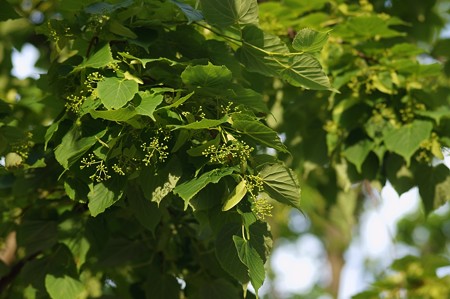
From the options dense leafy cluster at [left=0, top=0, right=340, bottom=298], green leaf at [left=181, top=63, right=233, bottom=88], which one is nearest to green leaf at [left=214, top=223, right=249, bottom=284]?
dense leafy cluster at [left=0, top=0, right=340, bottom=298]

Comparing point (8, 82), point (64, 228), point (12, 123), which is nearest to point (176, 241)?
point (64, 228)

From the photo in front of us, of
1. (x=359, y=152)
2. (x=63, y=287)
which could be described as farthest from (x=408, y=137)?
(x=63, y=287)

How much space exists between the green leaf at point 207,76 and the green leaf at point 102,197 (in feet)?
1.14

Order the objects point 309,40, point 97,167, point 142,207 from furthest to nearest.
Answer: point 142,207 < point 309,40 < point 97,167

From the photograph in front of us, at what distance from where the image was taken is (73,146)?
1825 mm

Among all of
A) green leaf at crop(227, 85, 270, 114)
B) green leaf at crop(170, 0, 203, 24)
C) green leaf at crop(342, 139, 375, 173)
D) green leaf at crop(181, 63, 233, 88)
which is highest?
green leaf at crop(170, 0, 203, 24)

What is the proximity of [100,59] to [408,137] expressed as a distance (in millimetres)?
1260

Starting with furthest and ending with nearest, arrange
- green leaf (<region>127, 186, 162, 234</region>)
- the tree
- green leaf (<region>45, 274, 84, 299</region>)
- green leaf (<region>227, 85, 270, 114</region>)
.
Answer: green leaf (<region>45, 274, 84, 299</region>)
green leaf (<region>127, 186, 162, 234</region>)
green leaf (<region>227, 85, 270, 114</region>)
the tree

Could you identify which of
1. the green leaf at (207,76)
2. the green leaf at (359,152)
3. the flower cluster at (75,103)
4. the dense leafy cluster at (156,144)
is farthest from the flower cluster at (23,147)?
the green leaf at (359,152)

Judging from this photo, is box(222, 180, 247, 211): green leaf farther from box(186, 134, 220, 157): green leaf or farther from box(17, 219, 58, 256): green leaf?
box(17, 219, 58, 256): green leaf

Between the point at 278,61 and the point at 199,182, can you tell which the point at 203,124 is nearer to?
the point at 199,182

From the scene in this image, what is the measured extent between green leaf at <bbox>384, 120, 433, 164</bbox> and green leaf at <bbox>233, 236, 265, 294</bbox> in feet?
3.29

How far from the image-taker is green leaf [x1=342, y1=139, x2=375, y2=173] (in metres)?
2.67

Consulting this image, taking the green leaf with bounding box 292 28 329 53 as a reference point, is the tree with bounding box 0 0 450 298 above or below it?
below
